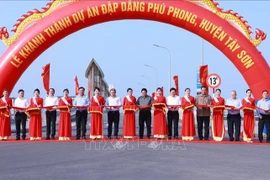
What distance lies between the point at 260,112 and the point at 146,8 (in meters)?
4.88

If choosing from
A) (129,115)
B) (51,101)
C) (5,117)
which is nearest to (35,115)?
(51,101)

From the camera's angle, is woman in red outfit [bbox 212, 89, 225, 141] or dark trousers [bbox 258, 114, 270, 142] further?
woman in red outfit [bbox 212, 89, 225, 141]

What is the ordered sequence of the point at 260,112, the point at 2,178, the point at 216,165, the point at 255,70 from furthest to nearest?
the point at 255,70
the point at 260,112
the point at 216,165
the point at 2,178

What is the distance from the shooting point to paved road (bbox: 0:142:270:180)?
680 centimetres

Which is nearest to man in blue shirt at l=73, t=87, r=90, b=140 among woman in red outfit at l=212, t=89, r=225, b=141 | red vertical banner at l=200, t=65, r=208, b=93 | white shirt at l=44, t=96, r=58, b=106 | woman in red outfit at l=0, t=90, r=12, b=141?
white shirt at l=44, t=96, r=58, b=106

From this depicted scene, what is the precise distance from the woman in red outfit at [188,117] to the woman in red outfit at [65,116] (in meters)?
3.10

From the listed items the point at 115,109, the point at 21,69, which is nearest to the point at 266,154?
the point at 115,109

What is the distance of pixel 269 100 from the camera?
13.6 meters

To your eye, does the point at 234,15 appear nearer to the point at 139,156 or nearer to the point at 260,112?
the point at 260,112

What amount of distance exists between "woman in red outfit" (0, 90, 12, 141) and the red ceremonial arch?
1775 mm

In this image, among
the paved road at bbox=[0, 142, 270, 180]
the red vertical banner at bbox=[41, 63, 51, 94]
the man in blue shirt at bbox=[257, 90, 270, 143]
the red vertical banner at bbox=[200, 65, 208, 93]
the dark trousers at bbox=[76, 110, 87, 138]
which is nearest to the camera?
the paved road at bbox=[0, 142, 270, 180]

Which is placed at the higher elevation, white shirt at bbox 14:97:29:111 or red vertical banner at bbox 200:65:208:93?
red vertical banner at bbox 200:65:208:93

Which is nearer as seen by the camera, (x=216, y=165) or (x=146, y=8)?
(x=216, y=165)

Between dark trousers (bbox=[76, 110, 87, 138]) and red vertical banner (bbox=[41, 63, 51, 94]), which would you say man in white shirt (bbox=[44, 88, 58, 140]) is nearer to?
dark trousers (bbox=[76, 110, 87, 138])
